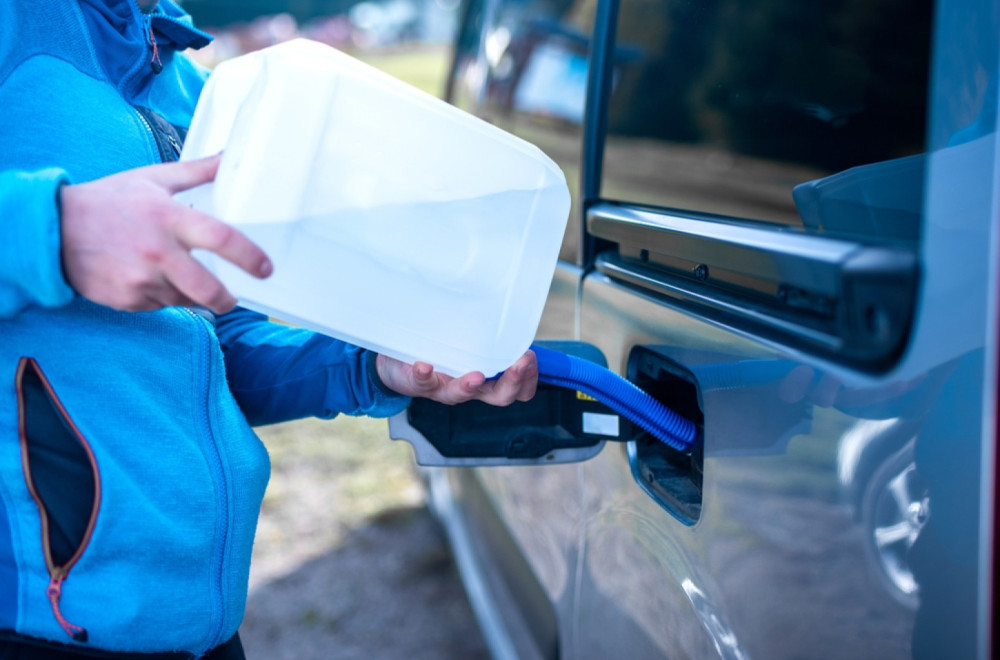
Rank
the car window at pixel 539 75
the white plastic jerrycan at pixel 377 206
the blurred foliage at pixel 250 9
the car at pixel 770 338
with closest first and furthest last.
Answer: the car at pixel 770 338
the white plastic jerrycan at pixel 377 206
the car window at pixel 539 75
the blurred foliage at pixel 250 9

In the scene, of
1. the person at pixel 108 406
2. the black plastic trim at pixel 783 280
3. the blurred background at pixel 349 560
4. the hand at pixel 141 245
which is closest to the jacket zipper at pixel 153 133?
the person at pixel 108 406

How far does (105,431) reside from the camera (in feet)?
3.30

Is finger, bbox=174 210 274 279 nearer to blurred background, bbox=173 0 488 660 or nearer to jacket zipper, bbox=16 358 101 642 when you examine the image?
jacket zipper, bbox=16 358 101 642

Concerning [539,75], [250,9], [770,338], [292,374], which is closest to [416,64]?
[250,9]

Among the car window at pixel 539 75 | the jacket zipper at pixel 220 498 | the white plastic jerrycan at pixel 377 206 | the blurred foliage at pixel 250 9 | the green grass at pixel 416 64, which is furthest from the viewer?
the blurred foliage at pixel 250 9

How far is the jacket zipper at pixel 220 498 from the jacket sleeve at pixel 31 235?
0.32m

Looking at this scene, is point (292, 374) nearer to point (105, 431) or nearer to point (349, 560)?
point (105, 431)

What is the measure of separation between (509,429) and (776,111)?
64cm

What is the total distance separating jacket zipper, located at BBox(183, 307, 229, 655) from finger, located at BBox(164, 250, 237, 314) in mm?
339

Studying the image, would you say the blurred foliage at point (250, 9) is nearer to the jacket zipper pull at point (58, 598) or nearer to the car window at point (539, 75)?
the car window at point (539, 75)


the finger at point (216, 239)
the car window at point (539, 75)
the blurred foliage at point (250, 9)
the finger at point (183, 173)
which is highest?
the blurred foliage at point (250, 9)

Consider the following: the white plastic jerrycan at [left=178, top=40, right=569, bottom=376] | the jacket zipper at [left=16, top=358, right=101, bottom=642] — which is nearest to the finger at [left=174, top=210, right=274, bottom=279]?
the white plastic jerrycan at [left=178, top=40, right=569, bottom=376]

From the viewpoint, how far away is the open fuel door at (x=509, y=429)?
134 centimetres

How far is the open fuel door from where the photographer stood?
4.39ft
